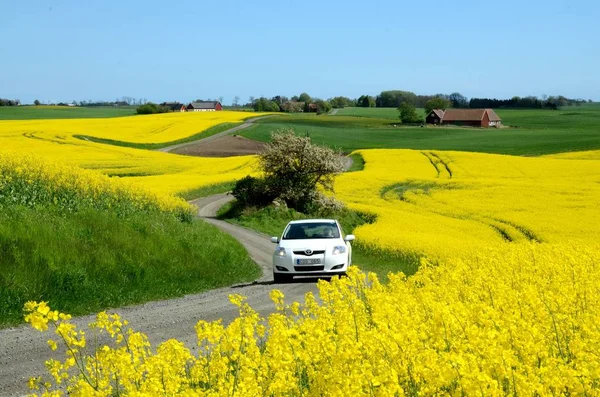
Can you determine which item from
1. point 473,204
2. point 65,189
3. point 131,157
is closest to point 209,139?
point 131,157

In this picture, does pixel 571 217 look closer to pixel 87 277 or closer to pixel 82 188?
pixel 82 188

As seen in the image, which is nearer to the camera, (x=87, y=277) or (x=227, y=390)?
(x=227, y=390)

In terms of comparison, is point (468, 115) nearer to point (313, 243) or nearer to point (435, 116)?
point (435, 116)

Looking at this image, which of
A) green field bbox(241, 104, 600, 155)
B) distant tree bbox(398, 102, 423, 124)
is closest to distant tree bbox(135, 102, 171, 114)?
green field bbox(241, 104, 600, 155)

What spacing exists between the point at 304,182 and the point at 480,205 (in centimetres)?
970

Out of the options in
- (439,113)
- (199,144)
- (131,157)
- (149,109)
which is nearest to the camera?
(131,157)

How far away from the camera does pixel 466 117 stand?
14600 centimetres

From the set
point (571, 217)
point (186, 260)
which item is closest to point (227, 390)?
point (186, 260)

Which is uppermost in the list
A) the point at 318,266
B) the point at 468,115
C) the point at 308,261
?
the point at 308,261

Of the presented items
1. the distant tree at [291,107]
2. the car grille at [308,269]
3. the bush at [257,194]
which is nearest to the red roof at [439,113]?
the distant tree at [291,107]

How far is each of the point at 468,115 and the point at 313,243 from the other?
132 metres

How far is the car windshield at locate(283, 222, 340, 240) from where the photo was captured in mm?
20234

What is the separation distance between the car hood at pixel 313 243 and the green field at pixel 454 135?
5465cm

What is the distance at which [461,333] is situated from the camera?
6.12 m
